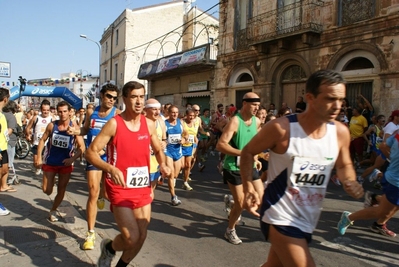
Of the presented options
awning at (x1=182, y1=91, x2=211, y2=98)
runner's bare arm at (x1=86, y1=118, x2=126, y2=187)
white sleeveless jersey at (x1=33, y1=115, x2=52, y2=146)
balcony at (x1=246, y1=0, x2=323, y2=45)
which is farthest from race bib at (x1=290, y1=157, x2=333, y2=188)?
awning at (x1=182, y1=91, x2=211, y2=98)

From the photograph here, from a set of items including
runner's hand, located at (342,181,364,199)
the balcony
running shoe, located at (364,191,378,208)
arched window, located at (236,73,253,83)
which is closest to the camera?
runner's hand, located at (342,181,364,199)

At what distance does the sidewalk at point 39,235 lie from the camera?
4.04m

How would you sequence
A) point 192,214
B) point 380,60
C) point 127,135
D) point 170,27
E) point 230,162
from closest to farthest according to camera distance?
point 127,135 → point 230,162 → point 192,214 → point 380,60 → point 170,27

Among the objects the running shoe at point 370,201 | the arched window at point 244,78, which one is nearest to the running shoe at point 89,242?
the running shoe at point 370,201

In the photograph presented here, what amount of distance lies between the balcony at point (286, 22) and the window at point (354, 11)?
0.91m

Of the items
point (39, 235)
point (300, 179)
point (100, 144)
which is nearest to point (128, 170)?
point (100, 144)

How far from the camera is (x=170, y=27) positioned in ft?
127

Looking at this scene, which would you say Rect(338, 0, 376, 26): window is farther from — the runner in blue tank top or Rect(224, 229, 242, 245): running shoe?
the runner in blue tank top

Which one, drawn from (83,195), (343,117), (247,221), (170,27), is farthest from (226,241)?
(170,27)

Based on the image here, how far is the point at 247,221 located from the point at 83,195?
365cm

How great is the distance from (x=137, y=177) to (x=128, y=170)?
0.11m

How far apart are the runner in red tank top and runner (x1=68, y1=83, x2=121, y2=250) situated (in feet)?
3.38

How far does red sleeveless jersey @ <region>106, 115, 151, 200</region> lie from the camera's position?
336 centimetres

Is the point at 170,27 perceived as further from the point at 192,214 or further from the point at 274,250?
the point at 274,250
